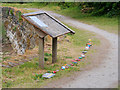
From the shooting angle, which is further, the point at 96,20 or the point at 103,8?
the point at 103,8

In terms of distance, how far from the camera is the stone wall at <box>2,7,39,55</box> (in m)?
8.09

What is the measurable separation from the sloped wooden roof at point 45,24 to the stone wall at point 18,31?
2011mm

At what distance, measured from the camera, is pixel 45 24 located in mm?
5523

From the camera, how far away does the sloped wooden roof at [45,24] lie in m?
5.23

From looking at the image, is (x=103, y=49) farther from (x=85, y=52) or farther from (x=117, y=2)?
(x=117, y=2)

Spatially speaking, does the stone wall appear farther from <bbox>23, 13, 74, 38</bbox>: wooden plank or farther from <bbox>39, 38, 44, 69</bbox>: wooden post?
<bbox>39, 38, 44, 69</bbox>: wooden post

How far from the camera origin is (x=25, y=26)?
8297mm

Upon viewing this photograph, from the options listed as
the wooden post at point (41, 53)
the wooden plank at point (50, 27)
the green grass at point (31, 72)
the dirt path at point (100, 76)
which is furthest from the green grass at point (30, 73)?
the wooden plank at point (50, 27)

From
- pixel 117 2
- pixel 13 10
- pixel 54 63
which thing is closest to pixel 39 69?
pixel 54 63

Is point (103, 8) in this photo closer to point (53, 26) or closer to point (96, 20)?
point (96, 20)

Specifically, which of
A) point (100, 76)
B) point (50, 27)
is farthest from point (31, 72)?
point (100, 76)

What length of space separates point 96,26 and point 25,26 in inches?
167

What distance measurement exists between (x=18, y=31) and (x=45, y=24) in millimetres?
3537

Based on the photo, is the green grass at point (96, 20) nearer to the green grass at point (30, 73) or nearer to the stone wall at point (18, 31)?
the stone wall at point (18, 31)
